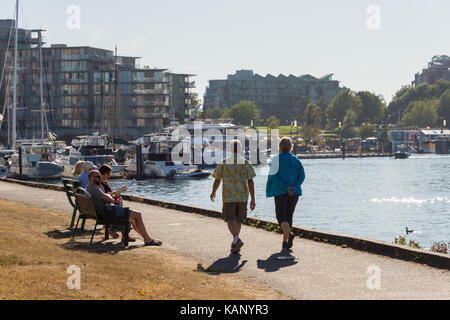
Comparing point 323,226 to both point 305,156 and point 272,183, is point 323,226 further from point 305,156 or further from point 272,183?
point 305,156

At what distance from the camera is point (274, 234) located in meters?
15.6

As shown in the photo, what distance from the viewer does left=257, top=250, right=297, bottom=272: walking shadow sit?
38.0ft

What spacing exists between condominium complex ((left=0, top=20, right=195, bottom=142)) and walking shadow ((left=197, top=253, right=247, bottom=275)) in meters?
131

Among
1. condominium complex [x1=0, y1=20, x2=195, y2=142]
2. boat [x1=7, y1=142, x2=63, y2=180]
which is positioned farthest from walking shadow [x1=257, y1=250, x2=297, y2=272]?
condominium complex [x1=0, y1=20, x2=195, y2=142]

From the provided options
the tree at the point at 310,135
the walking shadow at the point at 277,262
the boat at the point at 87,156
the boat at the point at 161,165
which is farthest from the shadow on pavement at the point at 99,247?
the tree at the point at 310,135

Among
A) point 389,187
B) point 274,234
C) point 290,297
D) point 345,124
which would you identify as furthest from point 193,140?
point 345,124

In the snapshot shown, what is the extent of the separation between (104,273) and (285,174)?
406cm

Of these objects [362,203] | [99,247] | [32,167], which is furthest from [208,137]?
[99,247]

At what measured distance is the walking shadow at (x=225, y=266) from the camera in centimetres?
1135

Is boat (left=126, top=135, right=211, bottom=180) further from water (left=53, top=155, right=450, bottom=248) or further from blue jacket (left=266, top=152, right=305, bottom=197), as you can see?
blue jacket (left=266, top=152, right=305, bottom=197)

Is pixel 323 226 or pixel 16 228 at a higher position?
pixel 16 228

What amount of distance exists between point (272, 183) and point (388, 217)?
28.6m

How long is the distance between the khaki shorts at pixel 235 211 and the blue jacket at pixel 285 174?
2.08 ft

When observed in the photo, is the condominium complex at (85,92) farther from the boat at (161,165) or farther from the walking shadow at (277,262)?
the walking shadow at (277,262)
